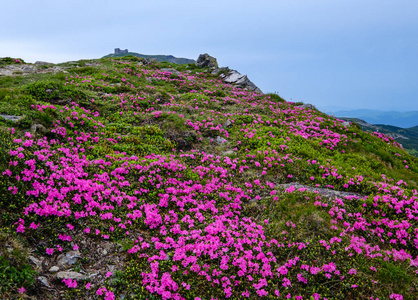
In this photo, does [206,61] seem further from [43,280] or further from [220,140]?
[43,280]

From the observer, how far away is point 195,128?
50.7 feet

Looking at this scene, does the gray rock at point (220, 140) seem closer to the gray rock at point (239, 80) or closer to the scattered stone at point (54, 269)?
the scattered stone at point (54, 269)

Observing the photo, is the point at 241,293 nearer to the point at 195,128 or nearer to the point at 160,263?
the point at 160,263

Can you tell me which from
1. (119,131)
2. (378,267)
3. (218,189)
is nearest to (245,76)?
(119,131)

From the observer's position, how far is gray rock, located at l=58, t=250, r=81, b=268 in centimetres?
584

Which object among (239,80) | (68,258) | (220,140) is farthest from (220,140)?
(239,80)

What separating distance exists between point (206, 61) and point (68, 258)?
49402 millimetres

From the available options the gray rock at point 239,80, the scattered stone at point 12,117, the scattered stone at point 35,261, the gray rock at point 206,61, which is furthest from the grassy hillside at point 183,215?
the gray rock at point 206,61

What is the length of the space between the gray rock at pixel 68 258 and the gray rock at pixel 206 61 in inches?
1816

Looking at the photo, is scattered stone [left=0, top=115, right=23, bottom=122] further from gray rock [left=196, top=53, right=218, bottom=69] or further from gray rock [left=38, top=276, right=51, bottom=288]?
gray rock [left=196, top=53, right=218, bottom=69]

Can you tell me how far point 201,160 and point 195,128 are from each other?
3.92m

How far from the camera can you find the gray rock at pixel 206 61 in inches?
1940

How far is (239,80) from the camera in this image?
36.8 meters

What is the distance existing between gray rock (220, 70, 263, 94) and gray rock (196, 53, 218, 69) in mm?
8680
